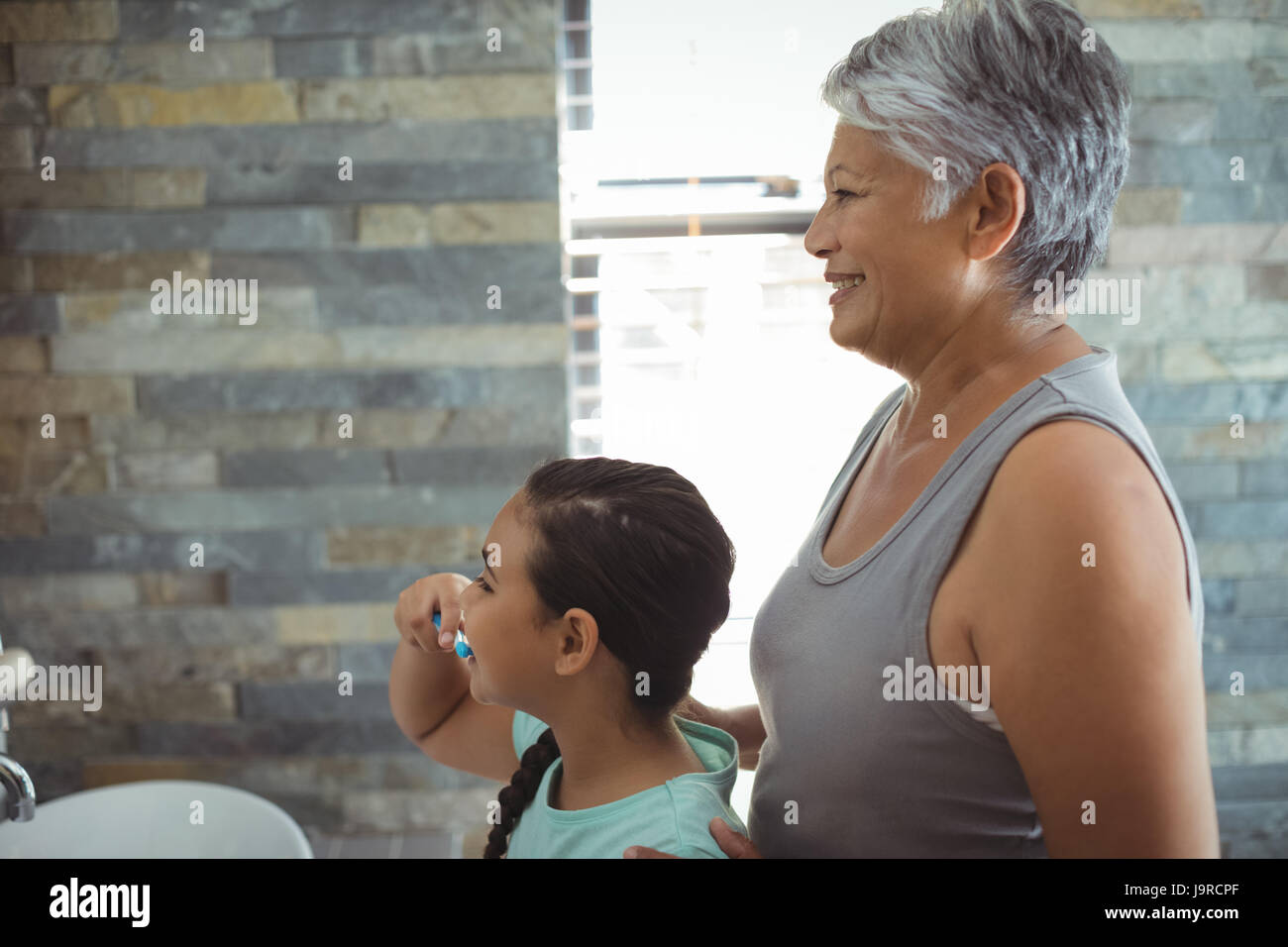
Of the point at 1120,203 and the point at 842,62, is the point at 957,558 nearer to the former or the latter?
the point at 842,62

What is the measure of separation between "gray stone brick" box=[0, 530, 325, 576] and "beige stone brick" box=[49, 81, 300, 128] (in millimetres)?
738

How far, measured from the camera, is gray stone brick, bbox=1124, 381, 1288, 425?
1754mm

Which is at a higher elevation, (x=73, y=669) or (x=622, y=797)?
(x=622, y=797)

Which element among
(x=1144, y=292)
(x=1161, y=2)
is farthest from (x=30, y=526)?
(x=1161, y=2)

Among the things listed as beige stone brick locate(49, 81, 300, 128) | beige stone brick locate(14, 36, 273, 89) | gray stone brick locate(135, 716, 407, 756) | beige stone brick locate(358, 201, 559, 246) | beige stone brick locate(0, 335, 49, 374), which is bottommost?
gray stone brick locate(135, 716, 407, 756)

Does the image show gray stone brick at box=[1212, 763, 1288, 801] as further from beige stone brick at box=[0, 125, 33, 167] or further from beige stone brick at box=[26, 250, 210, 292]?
beige stone brick at box=[0, 125, 33, 167]

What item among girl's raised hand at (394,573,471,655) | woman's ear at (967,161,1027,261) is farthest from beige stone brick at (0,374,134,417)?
woman's ear at (967,161,1027,261)

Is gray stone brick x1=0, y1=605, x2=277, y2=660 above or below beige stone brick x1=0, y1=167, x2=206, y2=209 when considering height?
below

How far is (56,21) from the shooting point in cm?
165

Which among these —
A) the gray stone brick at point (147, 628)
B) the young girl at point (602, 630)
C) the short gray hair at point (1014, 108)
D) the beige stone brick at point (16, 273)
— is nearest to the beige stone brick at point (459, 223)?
the beige stone brick at point (16, 273)

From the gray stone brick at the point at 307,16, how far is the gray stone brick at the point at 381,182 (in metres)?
0.23

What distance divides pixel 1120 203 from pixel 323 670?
1718 mm

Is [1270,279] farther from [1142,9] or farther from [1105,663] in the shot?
[1105,663]
